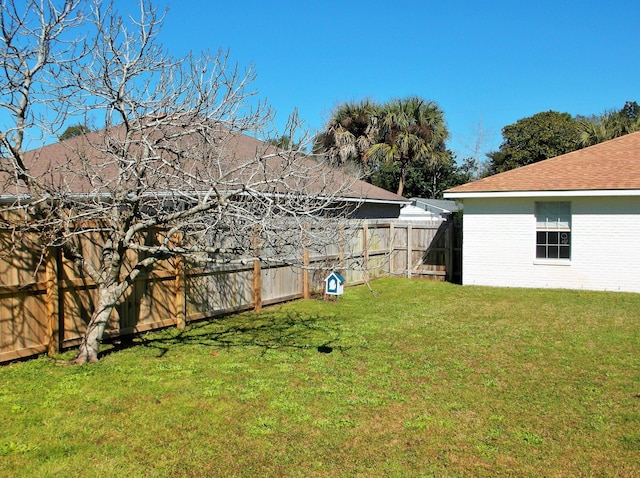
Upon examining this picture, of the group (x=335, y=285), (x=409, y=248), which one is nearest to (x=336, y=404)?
(x=335, y=285)

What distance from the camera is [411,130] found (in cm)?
2744

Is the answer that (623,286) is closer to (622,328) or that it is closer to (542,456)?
(622,328)

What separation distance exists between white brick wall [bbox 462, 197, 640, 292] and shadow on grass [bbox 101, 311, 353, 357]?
21.4ft

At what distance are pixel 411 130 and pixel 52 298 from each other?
75.3 feet

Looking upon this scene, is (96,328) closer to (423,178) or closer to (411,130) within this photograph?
(411,130)

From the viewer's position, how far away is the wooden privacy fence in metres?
6.56

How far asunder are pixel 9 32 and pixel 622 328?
9.96 metres

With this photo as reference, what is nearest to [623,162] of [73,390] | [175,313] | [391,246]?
[391,246]

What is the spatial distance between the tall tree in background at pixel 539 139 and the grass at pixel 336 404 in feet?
71.1

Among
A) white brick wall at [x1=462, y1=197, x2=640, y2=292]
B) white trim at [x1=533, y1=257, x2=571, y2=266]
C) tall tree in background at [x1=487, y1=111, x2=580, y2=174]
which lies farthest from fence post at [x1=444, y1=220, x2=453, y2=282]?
tall tree in background at [x1=487, y1=111, x2=580, y2=174]

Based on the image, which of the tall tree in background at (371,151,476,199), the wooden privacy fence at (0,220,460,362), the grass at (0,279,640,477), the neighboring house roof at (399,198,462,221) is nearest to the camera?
the grass at (0,279,640,477)

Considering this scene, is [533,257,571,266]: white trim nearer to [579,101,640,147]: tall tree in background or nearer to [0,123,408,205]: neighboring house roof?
[0,123,408,205]: neighboring house roof

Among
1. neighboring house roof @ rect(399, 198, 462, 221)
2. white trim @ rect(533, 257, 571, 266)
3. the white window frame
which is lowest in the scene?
white trim @ rect(533, 257, 571, 266)

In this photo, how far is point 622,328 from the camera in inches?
360
